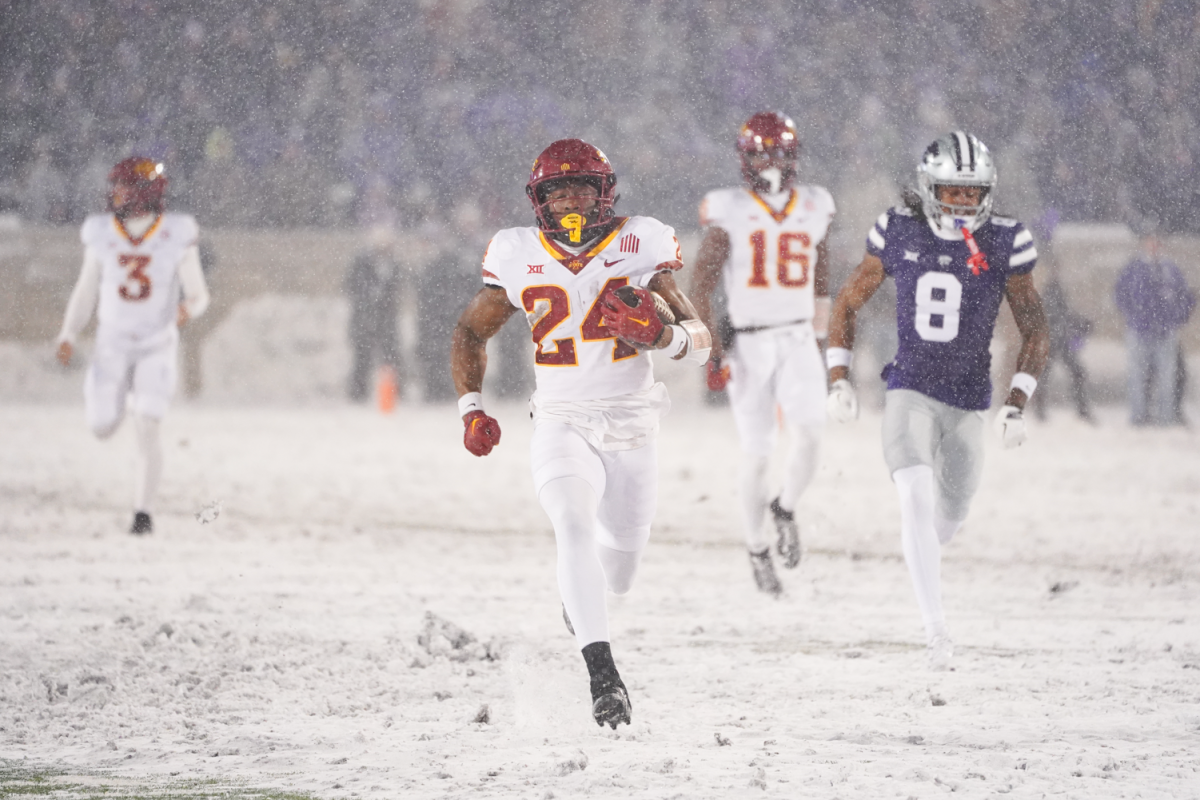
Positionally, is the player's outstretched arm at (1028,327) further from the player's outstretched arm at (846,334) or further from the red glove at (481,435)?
the red glove at (481,435)

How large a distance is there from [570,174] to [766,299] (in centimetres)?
228

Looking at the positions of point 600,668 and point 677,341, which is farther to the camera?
point 677,341

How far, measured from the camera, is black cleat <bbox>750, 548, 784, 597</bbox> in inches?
247

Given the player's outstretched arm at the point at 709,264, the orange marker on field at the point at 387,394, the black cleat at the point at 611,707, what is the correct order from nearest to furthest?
1. the black cleat at the point at 611,707
2. the player's outstretched arm at the point at 709,264
3. the orange marker on field at the point at 387,394

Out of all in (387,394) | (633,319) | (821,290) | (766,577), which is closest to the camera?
(633,319)

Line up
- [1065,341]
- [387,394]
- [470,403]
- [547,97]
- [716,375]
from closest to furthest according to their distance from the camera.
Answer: [470,403], [716,375], [1065,341], [387,394], [547,97]

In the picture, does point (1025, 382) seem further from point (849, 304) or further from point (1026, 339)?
point (849, 304)

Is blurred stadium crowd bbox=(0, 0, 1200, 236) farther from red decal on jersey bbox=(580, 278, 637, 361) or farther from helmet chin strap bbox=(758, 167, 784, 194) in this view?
red decal on jersey bbox=(580, 278, 637, 361)

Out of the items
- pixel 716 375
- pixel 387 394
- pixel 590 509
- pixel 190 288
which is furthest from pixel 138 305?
pixel 387 394

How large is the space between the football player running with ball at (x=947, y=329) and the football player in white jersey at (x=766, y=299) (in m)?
1.21

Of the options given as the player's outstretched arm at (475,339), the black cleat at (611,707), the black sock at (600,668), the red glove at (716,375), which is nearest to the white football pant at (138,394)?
the red glove at (716,375)

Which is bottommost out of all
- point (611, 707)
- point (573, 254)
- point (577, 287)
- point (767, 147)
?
point (611, 707)

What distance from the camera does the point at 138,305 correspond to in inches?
306

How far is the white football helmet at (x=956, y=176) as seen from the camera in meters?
4.92
